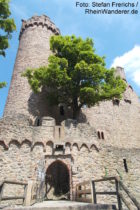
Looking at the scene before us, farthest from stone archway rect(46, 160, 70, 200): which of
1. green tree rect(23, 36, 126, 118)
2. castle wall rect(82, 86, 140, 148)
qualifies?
castle wall rect(82, 86, 140, 148)

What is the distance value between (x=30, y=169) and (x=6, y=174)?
→ 1.31 meters

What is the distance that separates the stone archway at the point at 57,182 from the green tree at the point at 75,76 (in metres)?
4.67

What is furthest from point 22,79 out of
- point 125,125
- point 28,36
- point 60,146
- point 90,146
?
point 125,125

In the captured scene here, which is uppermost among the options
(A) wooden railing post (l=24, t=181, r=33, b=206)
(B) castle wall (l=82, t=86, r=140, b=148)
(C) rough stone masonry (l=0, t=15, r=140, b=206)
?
(B) castle wall (l=82, t=86, r=140, b=148)

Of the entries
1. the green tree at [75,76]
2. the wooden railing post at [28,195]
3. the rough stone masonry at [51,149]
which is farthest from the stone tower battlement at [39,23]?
the wooden railing post at [28,195]

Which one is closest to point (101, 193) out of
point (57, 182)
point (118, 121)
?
point (57, 182)

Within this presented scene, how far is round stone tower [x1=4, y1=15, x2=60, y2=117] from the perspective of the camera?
14477 mm

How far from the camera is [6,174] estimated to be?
31.1 ft

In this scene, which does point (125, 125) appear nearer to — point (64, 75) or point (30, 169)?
point (64, 75)

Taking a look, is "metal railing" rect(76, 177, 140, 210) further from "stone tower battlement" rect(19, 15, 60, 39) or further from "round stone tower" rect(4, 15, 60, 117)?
"stone tower battlement" rect(19, 15, 60, 39)

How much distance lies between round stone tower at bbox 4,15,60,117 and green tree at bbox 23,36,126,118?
131 centimetres

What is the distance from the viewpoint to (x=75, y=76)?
1375 centimetres

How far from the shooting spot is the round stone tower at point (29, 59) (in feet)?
47.5

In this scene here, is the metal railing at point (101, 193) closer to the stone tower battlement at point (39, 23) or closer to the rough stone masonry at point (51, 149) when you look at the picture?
the rough stone masonry at point (51, 149)
